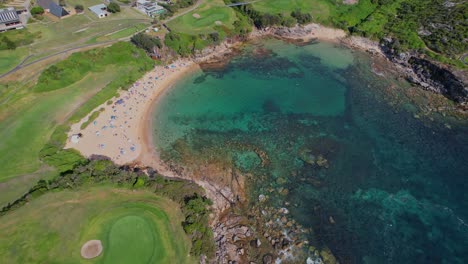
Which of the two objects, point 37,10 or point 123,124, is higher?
point 37,10

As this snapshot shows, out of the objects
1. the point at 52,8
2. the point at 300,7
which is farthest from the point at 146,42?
the point at 300,7

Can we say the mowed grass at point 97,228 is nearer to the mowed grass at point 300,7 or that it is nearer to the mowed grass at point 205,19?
the mowed grass at point 205,19

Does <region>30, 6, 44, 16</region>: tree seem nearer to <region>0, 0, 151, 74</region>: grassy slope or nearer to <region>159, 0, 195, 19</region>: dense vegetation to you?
<region>0, 0, 151, 74</region>: grassy slope

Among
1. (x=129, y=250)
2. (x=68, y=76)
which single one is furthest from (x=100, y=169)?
(x=68, y=76)

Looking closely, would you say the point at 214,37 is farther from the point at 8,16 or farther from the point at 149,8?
the point at 8,16

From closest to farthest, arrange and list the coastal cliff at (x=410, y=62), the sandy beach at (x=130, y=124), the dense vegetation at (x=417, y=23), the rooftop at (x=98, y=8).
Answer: the sandy beach at (x=130, y=124) < the coastal cliff at (x=410, y=62) < the dense vegetation at (x=417, y=23) < the rooftop at (x=98, y=8)

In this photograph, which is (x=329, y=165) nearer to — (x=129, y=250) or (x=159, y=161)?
(x=159, y=161)

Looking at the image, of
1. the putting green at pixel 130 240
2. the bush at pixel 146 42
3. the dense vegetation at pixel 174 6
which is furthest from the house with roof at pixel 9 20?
the putting green at pixel 130 240
